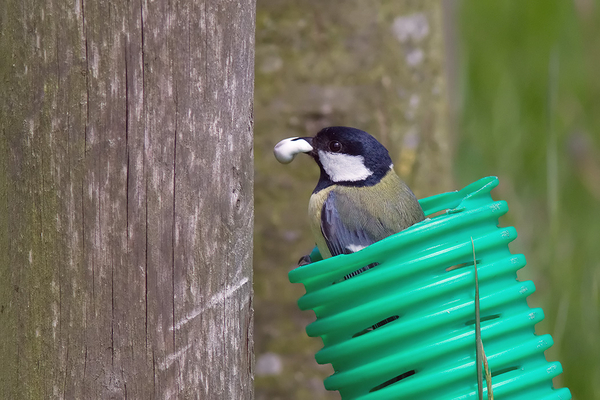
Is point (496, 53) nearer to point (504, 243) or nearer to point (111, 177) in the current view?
point (504, 243)

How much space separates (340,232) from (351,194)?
7.1 inches

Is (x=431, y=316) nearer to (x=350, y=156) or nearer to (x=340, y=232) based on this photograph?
(x=340, y=232)

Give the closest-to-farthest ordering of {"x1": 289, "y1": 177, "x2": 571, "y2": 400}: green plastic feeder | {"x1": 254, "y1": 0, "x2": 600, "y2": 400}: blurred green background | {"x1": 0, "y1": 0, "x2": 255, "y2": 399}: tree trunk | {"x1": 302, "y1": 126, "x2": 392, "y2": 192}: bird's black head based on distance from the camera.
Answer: {"x1": 0, "y1": 0, "x2": 255, "y2": 399}: tree trunk, {"x1": 289, "y1": 177, "x2": 571, "y2": 400}: green plastic feeder, {"x1": 302, "y1": 126, "x2": 392, "y2": 192}: bird's black head, {"x1": 254, "y1": 0, "x2": 600, "y2": 400}: blurred green background

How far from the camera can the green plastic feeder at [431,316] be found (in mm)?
1468

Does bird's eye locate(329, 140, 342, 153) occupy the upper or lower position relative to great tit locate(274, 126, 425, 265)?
upper

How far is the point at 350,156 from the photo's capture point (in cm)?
234

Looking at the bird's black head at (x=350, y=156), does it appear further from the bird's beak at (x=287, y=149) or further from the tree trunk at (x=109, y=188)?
the tree trunk at (x=109, y=188)

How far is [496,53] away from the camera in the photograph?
158 inches

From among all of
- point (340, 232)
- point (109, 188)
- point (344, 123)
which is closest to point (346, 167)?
point (340, 232)

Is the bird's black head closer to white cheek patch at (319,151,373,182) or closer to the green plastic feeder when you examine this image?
white cheek patch at (319,151,373,182)

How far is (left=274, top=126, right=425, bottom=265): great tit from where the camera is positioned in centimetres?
206

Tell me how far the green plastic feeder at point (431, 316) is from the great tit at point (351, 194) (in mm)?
501

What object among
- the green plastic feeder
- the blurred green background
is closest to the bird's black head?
the blurred green background

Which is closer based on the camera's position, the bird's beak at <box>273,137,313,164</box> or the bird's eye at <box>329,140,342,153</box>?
the bird's beak at <box>273,137,313,164</box>
